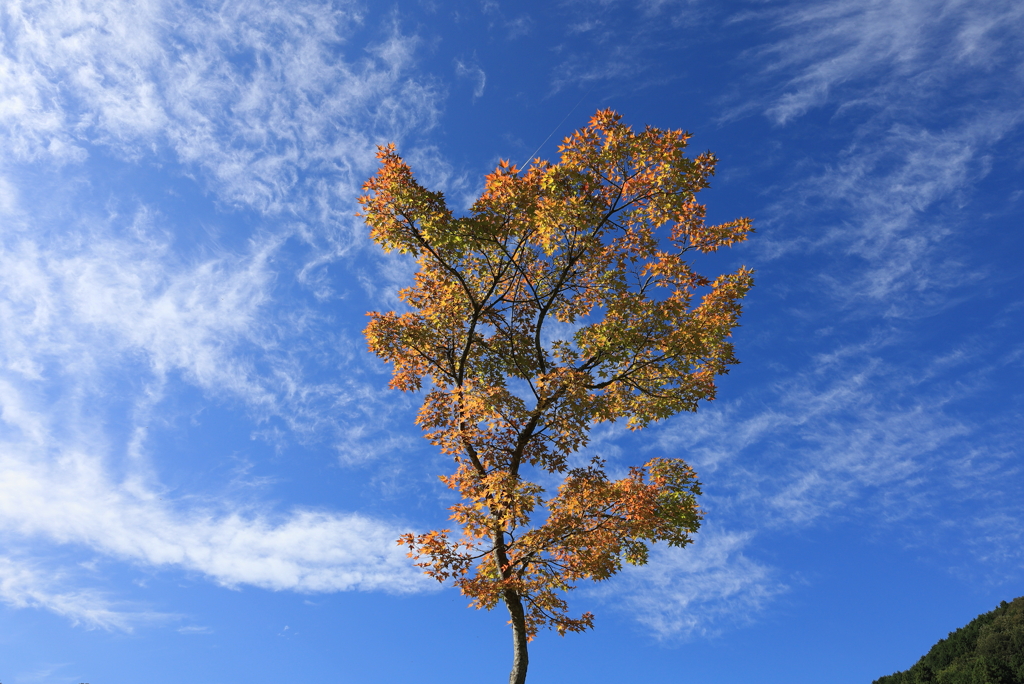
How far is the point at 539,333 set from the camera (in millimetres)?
14422

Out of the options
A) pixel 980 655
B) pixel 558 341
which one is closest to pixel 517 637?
pixel 558 341

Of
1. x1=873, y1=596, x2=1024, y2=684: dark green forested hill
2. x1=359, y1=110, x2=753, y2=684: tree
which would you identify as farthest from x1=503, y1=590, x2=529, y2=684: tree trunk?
x1=873, y1=596, x2=1024, y2=684: dark green forested hill

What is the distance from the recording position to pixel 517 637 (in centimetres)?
1314

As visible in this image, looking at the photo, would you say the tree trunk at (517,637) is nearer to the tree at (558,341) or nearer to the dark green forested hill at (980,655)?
the tree at (558,341)

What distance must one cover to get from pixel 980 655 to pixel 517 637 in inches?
1296

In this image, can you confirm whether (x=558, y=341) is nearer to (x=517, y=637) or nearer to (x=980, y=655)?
(x=517, y=637)

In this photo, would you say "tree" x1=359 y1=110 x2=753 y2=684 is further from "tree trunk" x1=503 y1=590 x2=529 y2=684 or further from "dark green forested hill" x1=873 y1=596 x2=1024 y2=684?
"dark green forested hill" x1=873 y1=596 x2=1024 y2=684

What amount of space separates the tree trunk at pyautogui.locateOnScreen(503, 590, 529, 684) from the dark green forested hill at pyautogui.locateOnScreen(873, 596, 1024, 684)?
30409 mm

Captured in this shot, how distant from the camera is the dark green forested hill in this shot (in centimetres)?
3091

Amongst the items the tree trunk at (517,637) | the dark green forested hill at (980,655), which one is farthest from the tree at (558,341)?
the dark green forested hill at (980,655)

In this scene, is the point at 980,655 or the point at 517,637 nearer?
the point at 517,637

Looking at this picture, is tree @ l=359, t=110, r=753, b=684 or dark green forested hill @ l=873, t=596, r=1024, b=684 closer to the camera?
tree @ l=359, t=110, r=753, b=684

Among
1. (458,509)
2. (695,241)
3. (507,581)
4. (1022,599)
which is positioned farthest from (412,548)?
(1022,599)

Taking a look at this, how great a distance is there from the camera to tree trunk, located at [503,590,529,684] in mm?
12695
